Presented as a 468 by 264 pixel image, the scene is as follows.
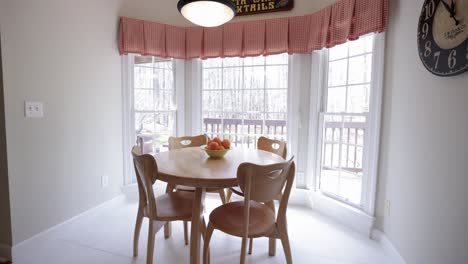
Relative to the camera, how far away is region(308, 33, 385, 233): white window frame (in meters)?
2.10

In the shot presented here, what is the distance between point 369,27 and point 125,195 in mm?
3149

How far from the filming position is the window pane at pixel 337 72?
247 centimetres

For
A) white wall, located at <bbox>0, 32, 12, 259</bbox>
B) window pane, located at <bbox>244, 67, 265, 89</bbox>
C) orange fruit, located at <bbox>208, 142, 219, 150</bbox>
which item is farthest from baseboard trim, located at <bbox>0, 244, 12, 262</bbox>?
window pane, located at <bbox>244, 67, 265, 89</bbox>

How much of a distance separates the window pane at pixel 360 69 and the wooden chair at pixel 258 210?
1372mm

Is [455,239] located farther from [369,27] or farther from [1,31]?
[1,31]

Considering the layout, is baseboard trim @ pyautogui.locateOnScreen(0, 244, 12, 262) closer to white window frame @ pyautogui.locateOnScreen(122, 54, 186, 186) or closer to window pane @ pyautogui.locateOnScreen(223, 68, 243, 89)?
white window frame @ pyautogui.locateOnScreen(122, 54, 186, 186)

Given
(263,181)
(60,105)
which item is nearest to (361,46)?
(263,181)

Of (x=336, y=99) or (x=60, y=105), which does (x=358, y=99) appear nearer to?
(x=336, y=99)

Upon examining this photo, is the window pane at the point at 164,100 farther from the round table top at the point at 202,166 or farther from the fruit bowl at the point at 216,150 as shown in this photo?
the fruit bowl at the point at 216,150

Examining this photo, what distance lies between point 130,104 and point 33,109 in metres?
1.08

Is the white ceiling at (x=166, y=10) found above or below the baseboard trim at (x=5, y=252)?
above

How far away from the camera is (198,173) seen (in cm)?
150

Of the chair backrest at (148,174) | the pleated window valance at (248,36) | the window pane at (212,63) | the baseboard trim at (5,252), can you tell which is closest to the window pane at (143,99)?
the pleated window valance at (248,36)

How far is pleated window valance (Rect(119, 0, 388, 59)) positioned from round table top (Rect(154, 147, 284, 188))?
1304 millimetres
